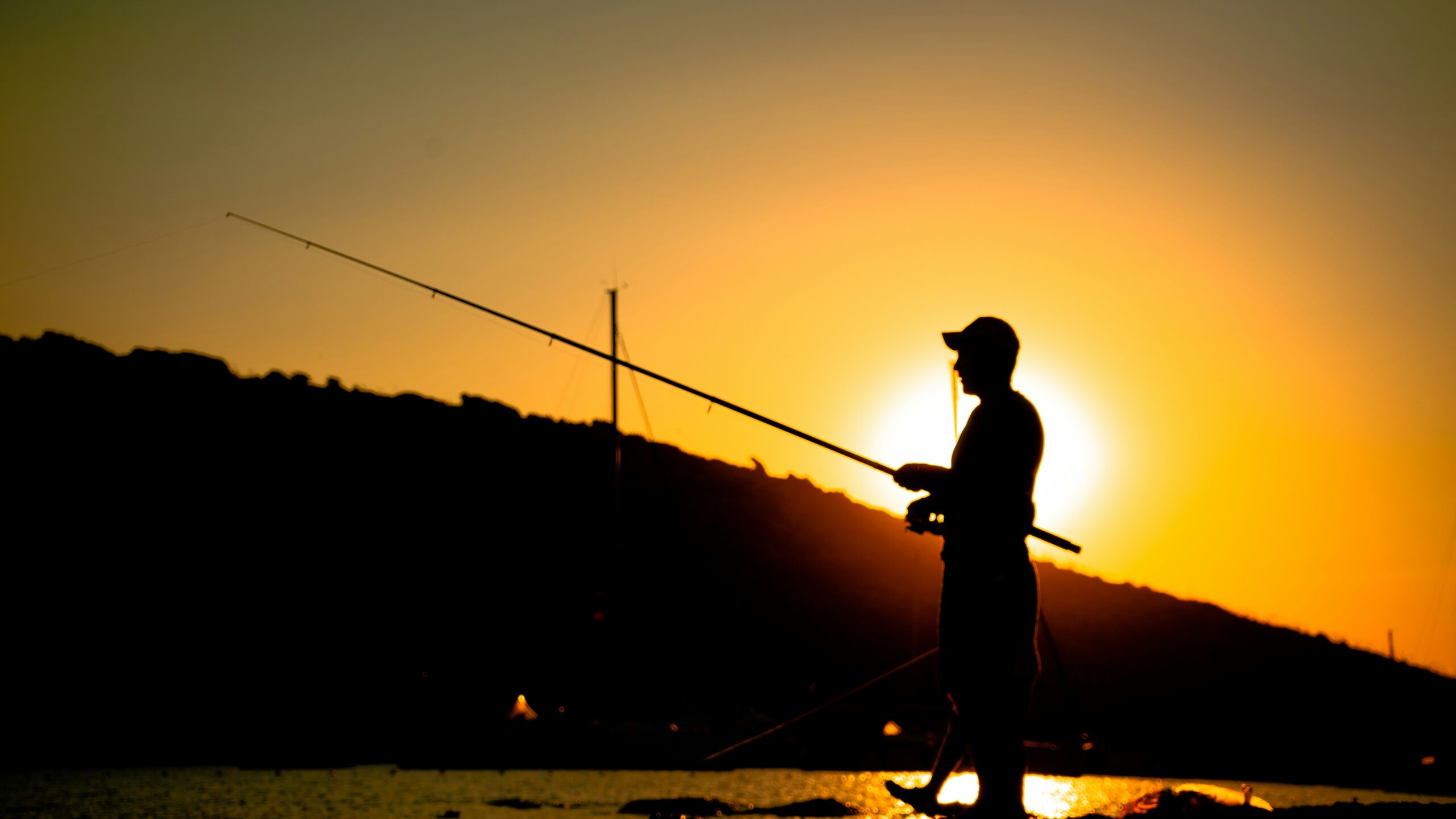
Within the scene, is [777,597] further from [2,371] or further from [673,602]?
[2,371]

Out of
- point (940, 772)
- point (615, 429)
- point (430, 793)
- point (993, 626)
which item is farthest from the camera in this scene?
point (615, 429)

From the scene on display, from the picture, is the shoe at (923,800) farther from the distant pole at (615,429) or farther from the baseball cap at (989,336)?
the distant pole at (615,429)

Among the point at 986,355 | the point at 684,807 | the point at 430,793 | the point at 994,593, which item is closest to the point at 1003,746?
the point at 994,593

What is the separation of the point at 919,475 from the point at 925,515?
17 centimetres

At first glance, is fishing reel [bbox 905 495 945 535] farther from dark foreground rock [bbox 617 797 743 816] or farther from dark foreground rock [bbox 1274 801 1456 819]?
dark foreground rock [bbox 617 797 743 816]

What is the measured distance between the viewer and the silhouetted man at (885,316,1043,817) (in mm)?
4926

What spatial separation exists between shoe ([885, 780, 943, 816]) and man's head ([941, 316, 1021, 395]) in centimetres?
179

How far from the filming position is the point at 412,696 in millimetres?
45656

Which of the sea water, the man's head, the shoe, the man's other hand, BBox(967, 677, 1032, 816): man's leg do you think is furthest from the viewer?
the sea water

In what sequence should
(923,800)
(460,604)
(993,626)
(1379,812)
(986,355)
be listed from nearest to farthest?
(993,626) < (986,355) < (923,800) < (1379,812) < (460,604)

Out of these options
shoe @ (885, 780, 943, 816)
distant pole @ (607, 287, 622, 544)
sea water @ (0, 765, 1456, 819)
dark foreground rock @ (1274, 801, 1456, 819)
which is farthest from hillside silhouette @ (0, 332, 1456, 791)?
shoe @ (885, 780, 943, 816)

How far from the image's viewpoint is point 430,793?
40906mm

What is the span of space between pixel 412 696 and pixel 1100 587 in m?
70.6

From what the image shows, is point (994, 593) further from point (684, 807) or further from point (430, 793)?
point (430, 793)
